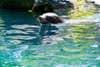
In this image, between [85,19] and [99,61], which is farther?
[85,19]

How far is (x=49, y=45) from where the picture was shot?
13.2 metres

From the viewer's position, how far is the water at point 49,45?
10.9 m

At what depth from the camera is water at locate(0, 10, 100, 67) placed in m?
10.9

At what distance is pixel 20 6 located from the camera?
24766 mm

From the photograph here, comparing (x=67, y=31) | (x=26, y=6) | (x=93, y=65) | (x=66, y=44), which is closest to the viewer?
(x=93, y=65)

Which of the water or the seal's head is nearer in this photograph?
the water

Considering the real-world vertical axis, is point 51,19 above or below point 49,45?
below

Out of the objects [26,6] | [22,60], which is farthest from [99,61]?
[26,6]

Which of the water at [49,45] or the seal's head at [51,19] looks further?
the seal's head at [51,19]

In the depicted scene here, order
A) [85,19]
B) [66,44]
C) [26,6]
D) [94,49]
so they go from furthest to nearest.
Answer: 1. [26,6]
2. [85,19]
3. [66,44]
4. [94,49]

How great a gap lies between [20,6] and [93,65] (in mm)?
15030

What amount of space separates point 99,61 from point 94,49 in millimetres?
1618

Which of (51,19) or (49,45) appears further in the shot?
(51,19)

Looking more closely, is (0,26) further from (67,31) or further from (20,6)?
(20,6)
